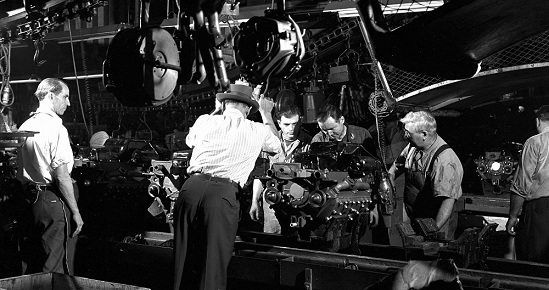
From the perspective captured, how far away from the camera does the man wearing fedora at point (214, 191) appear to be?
476cm

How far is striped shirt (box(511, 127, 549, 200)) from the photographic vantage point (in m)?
5.66

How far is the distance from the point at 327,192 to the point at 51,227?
2.61 meters

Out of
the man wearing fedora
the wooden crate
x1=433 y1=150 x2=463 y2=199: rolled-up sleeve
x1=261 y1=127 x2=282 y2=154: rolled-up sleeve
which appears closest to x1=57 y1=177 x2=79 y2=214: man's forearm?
the man wearing fedora

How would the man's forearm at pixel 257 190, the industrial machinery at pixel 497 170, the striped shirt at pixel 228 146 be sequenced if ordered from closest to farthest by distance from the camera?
the striped shirt at pixel 228 146 < the man's forearm at pixel 257 190 < the industrial machinery at pixel 497 170

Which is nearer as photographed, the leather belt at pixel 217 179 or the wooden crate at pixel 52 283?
the wooden crate at pixel 52 283

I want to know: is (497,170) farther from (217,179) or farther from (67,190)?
(67,190)

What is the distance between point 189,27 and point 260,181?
2473mm

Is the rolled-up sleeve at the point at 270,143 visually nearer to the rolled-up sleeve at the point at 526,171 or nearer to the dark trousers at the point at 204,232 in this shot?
the dark trousers at the point at 204,232

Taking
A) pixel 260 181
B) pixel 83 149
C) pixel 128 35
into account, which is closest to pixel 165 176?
pixel 260 181

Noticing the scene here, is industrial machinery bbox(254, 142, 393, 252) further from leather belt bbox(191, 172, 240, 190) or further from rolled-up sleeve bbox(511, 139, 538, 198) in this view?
rolled-up sleeve bbox(511, 139, 538, 198)

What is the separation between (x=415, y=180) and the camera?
579cm

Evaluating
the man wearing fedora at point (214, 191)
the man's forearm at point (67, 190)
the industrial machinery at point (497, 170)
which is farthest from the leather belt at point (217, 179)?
the industrial machinery at point (497, 170)

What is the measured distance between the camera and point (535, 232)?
18.6 feet

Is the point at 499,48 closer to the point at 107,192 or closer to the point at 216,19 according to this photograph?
the point at 216,19
